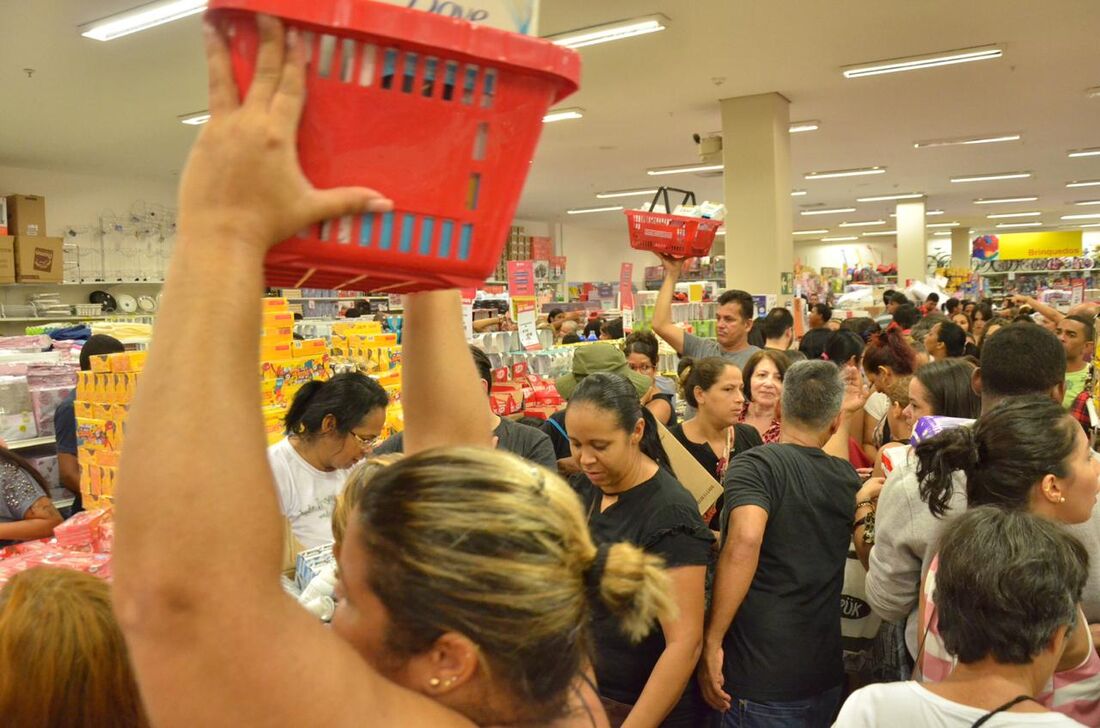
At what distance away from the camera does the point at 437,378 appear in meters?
1.22

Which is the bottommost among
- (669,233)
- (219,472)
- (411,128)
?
(219,472)

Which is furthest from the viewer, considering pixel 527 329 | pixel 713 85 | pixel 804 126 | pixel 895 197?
pixel 895 197

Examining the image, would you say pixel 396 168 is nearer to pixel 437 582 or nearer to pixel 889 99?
pixel 437 582

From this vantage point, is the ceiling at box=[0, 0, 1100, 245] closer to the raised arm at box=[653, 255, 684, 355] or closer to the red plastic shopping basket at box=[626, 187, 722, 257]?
the red plastic shopping basket at box=[626, 187, 722, 257]

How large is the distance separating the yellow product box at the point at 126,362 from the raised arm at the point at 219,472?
13.1ft

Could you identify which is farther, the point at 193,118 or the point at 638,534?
the point at 193,118

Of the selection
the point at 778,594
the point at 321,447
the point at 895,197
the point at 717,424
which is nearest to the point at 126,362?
the point at 321,447

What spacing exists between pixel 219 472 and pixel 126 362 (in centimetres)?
415

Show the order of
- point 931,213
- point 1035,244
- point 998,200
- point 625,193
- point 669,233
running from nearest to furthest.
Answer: point 669,233, point 625,193, point 998,200, point 1035,244, point 931,213

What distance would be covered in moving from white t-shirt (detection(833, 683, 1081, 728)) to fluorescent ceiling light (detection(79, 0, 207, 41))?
5.89 metres

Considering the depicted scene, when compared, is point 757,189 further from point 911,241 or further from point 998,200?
point 998,200

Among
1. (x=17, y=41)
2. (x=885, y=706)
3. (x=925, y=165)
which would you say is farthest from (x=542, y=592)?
(x=925, y=165)

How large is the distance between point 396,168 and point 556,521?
0.40 m

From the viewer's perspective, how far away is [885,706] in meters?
1.68
